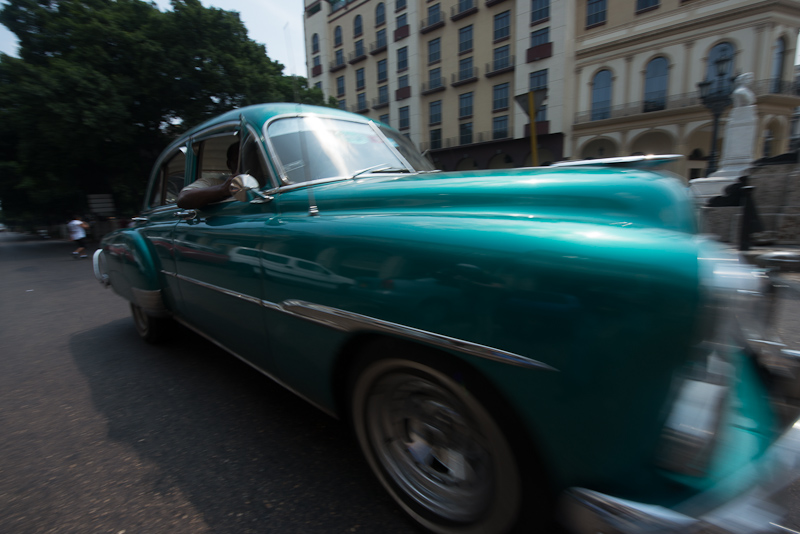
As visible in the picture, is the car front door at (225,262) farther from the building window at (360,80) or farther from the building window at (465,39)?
the building window at (360,80)

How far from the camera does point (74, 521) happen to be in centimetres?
173

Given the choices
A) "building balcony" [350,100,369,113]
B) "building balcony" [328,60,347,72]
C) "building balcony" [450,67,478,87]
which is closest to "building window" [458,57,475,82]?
"building balcony" [450,67,478,87]

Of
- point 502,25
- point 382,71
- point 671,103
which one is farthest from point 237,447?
point 382,71

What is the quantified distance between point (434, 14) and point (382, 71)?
5.84 m

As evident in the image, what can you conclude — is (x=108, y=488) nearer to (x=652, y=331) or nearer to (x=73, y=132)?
(x=652, y=331)

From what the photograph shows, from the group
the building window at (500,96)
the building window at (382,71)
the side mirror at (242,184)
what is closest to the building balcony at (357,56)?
the building window at (382,71)

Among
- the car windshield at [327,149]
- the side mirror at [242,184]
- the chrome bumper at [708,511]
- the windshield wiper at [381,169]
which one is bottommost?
the chrome bumper at [708,511]

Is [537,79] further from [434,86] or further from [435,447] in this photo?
[435,447]

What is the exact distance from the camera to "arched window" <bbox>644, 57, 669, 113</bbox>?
21.7m

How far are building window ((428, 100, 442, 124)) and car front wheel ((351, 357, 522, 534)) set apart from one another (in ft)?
102

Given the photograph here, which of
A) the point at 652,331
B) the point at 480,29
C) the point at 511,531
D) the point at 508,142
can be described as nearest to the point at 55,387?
the point at 511,531

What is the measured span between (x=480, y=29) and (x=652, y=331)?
1230 inches

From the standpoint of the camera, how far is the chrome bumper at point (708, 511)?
3.09 ft

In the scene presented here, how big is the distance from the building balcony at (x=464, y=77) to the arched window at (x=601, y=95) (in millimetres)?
7748
